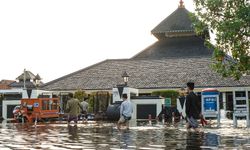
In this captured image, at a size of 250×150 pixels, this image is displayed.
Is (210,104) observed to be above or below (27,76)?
below

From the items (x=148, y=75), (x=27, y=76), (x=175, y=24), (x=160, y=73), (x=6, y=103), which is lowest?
(x=6, y=103)

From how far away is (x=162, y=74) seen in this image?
42562 millimetres

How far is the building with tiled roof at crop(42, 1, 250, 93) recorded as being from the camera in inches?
1565

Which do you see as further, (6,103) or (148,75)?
(148,75)

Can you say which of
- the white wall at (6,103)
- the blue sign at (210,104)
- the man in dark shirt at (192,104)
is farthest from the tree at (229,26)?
the white wall at (6,103)

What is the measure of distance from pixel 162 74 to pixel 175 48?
11754 mm

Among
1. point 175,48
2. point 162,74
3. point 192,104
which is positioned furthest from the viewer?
point 175,48

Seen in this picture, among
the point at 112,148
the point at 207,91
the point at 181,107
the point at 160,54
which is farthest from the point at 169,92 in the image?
the point at 112,148

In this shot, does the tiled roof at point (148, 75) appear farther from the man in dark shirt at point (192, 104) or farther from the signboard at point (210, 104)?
the man in dark shirt at point (192, 104)

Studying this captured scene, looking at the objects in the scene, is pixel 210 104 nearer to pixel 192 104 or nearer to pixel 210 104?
pixel 210 104

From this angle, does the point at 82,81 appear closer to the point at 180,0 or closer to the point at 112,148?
the point at 180,0

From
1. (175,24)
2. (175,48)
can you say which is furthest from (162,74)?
(175,24)

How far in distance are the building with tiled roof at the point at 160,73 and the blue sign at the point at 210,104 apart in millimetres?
19155

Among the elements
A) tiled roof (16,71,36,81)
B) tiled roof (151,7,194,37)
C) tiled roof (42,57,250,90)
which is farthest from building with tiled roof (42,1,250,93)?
tiled roof (16,71,36,81)
